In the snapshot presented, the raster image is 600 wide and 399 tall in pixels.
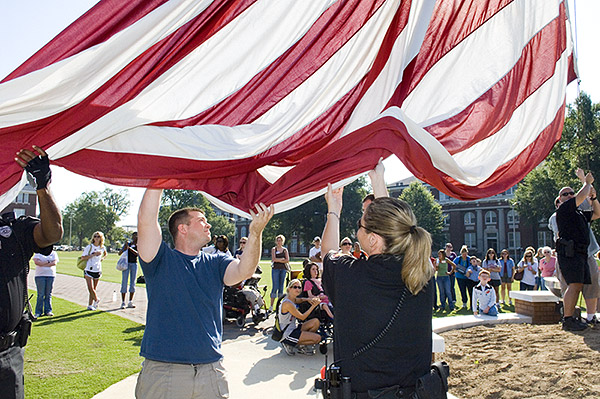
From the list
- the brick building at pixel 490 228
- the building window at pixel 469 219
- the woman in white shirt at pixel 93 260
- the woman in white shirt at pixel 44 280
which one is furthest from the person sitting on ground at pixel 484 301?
the building window at pixel 469 219

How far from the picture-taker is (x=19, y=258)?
3088 millimetres

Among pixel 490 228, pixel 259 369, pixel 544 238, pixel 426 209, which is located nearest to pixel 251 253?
pixel 259 369

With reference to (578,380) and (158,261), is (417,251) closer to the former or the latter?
(158,261)

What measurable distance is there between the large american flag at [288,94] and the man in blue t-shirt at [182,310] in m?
0.35

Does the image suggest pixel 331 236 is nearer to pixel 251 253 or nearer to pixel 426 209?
pixel 251 253

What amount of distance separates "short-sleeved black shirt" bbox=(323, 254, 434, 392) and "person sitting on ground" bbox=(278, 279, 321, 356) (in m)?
5.02

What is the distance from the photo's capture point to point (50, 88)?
262cm

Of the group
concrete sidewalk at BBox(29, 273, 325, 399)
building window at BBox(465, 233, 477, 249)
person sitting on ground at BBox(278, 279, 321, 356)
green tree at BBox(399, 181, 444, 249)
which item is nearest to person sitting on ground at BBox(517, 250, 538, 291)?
concrete sidewalk at BBox(29, 273, 325, 399)

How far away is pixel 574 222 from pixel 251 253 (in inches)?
203

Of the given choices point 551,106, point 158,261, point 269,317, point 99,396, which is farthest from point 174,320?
point 269,317

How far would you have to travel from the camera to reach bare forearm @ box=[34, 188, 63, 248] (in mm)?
2887

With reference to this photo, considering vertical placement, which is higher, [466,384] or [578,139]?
[578,139]

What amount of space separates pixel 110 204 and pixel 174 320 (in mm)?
118249

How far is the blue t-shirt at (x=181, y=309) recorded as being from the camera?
114 inches
